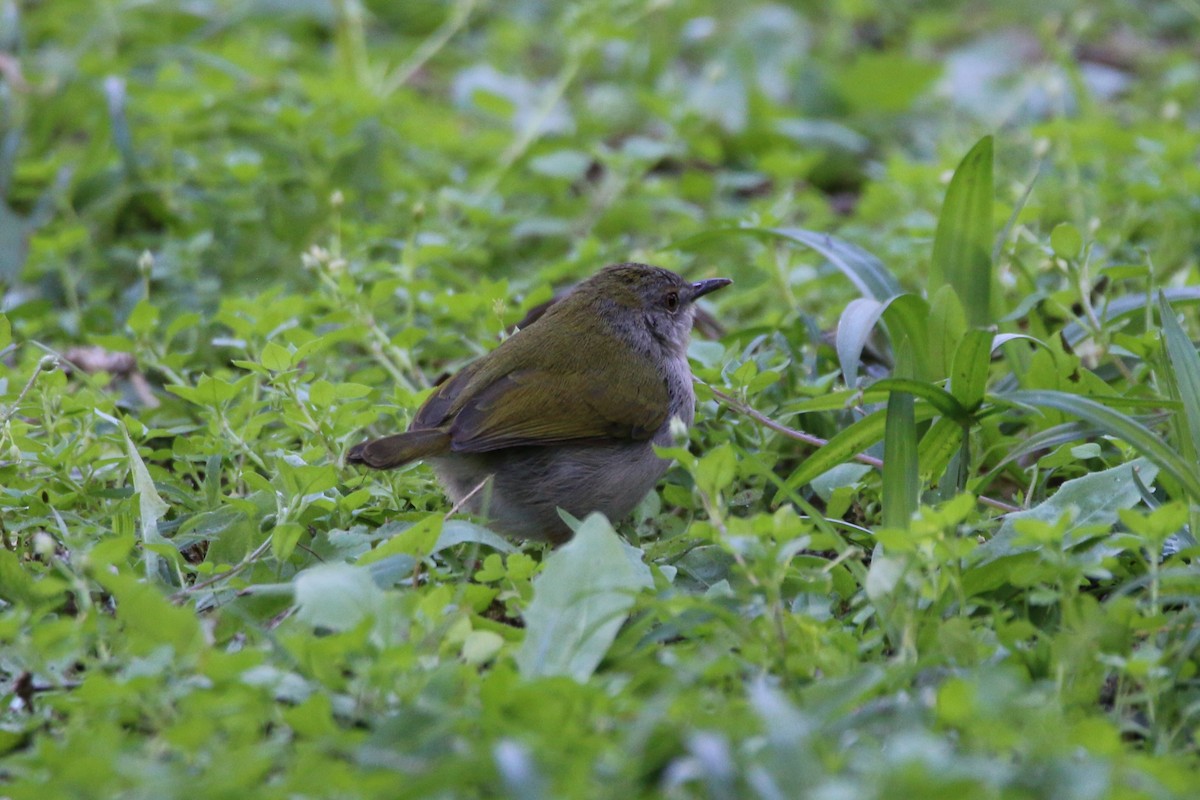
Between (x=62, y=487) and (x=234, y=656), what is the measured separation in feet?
4.93

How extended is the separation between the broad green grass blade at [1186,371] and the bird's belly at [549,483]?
54.4 inches

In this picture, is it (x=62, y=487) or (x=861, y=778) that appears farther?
(x=62, y=487)

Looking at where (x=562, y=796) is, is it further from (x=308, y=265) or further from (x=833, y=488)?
(x=308, y=265)

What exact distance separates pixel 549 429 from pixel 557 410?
8 centimetres

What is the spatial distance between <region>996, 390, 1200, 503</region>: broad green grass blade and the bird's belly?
121 cm

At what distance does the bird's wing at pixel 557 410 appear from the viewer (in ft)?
12.5

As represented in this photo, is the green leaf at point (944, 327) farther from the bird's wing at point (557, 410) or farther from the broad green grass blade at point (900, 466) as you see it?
the bird's wing at point (557, 410)

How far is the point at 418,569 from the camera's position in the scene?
3186 millimetres

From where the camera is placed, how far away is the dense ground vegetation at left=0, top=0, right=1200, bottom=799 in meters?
2.41

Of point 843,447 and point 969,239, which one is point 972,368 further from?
point 969,239

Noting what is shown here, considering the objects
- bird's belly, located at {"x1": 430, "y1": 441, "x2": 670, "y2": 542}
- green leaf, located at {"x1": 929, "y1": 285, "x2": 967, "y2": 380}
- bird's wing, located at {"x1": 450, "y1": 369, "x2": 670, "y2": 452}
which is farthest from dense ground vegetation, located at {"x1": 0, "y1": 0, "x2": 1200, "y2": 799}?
bird's wing, located at {"x1": 450, "y1": 369, "x2": 670, "y2": 452}

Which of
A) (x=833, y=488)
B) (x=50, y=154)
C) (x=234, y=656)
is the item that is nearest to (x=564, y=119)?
(x=50, y=154)

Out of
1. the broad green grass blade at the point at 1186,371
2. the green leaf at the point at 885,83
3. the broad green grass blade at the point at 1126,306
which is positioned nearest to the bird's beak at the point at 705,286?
the broad green grass blade at the point at 1126,306

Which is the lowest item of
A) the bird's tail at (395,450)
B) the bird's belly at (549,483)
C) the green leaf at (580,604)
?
the bird's belly at (549,483)
